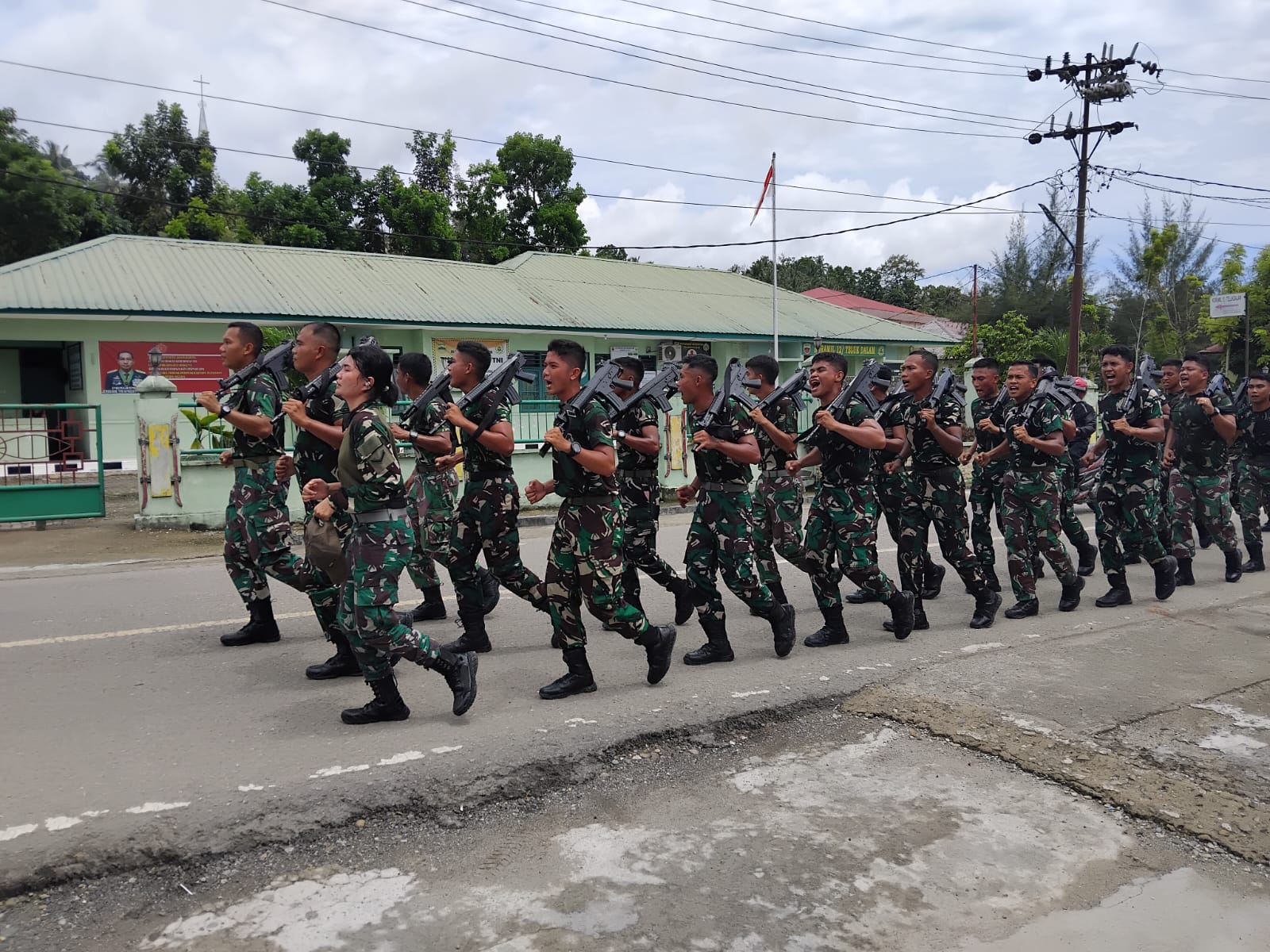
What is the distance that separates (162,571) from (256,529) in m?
4.02

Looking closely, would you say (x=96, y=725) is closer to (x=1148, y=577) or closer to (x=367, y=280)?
(x=1148, y=577)

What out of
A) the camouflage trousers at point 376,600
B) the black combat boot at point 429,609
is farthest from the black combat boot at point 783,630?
the black combat boot at point 429,609

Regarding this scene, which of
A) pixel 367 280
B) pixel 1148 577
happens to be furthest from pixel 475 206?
pixel 1148 577

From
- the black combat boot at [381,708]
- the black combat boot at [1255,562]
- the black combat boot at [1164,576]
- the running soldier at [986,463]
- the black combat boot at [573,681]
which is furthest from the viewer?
the black combat boot at [1255,562]

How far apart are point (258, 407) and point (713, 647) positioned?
2.90 metres

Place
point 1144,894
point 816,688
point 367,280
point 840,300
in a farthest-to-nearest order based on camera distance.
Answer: point 840,300
point 367,280
point 816,688
point 1144,894

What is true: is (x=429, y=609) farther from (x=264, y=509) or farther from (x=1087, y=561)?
(x=1087, y=561)

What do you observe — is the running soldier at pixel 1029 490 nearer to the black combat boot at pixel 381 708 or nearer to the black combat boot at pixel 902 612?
the black combat boot at pixel 902 612

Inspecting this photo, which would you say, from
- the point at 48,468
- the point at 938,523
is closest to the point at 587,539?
the point at 938,523

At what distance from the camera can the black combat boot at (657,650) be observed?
4934mm

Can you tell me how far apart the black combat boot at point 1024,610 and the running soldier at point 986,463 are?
0.23 m

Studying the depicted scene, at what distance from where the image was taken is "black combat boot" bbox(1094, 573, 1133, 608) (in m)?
7.19

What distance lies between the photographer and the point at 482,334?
2136cm

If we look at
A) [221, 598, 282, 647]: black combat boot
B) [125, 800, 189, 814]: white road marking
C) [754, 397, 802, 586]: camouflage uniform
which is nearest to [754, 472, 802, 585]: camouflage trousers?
[754, 397, 802, 586]: camouflage uniform
